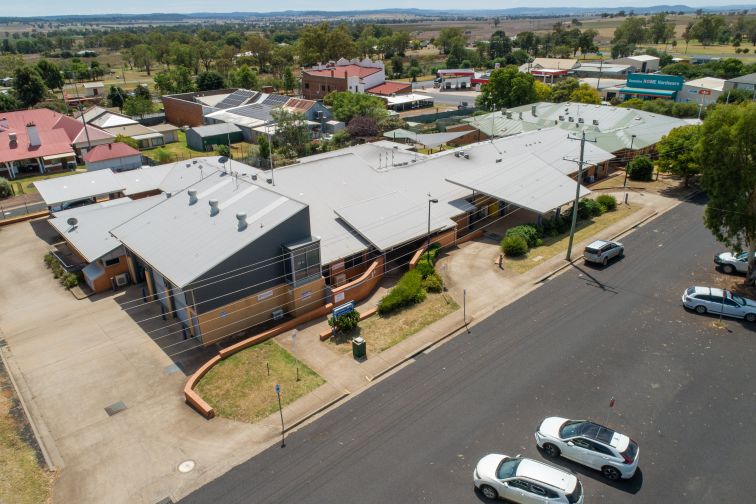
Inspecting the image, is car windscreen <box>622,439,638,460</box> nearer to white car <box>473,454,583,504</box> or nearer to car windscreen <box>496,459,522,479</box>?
white car <box>473,454,583,504</box>

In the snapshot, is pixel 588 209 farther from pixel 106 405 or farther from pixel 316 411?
pixel 106 405

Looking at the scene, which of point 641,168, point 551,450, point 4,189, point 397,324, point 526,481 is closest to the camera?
point 526,481

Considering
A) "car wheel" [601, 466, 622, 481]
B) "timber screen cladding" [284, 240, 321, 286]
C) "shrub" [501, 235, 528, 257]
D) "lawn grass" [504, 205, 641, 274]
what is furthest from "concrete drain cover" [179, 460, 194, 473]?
"shrub" [501, 235, 528, 257]

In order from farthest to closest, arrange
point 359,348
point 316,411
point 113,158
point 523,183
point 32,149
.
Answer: point 32,149, point 113,158, point 523,183, point 359,348, point 316,411

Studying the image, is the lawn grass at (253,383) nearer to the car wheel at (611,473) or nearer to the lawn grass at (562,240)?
the car wheel at (611,473)

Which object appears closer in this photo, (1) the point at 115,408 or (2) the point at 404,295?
(1) the point at 115,408

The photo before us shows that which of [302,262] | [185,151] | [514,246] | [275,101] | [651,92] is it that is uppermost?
[275,101]

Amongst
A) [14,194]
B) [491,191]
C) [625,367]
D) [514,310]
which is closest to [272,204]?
[514,310]

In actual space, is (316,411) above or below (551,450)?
below

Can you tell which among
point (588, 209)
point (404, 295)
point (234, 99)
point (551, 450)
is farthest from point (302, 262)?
point (234, 99)
